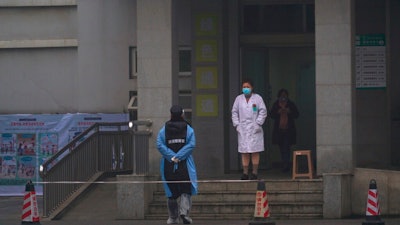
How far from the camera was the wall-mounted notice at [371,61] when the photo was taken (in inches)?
827

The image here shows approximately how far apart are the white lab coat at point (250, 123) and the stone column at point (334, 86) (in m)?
1.08

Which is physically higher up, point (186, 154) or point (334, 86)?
point (334, 86)

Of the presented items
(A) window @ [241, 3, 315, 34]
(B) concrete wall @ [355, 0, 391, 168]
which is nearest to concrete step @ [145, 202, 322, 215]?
(B) concrete wall @ [355, 0, 391, 168]

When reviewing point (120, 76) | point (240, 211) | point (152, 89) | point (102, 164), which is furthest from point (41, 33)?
point (240, 211)

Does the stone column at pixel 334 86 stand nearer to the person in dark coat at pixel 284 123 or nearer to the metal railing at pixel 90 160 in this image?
the person in dark coat at pixel 284 123

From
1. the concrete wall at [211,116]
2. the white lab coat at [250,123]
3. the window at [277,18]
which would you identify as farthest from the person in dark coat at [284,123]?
the white lab coat at [250,123]

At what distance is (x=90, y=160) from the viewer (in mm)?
20594

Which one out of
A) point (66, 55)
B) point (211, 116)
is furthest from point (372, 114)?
point (66, 55)

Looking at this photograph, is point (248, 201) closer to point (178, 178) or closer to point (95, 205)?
point (178, 178)

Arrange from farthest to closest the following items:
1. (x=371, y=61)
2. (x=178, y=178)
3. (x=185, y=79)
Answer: (x=185, y=79)
(x=371, y=61)
(x=178, y=178)

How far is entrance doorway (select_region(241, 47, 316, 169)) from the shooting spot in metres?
22.2

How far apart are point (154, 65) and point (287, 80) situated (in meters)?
4.69

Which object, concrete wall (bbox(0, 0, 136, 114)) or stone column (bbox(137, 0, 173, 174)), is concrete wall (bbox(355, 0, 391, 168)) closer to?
stone column (bbox(137, 0, 173, 174))

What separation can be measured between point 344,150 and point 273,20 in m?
4.97
